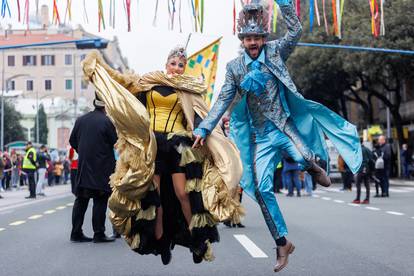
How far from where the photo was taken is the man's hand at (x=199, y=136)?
642 cm

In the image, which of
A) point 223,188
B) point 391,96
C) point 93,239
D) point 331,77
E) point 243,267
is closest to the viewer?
point 223,188

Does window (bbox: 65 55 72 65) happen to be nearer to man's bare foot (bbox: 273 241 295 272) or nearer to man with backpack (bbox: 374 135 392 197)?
man with backpack (bbox: 374 135 392 197)

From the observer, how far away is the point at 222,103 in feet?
22.2

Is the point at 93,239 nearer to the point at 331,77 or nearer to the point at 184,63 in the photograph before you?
the point at 184,63

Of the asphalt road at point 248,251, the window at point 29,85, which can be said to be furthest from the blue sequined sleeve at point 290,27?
the window at point 29,85

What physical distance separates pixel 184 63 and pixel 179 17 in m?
3.63

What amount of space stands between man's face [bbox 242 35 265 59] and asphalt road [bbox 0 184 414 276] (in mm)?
1991

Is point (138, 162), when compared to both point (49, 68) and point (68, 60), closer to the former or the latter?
point (68, 60)

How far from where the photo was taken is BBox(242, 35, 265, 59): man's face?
6773 millimetres

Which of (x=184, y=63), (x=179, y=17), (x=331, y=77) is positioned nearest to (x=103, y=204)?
(x=179, y=17)

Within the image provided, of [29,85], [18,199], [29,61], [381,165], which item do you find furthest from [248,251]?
[29,61]

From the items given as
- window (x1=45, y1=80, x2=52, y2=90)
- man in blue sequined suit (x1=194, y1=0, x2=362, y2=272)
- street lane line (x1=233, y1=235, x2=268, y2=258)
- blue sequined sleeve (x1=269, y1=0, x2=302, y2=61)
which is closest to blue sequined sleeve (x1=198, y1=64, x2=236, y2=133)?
man in blue sequined suit (x1=194, y1=0, x2=362, y2=272)

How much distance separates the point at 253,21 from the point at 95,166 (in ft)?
14.2

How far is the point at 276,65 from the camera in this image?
6762 millimetres
